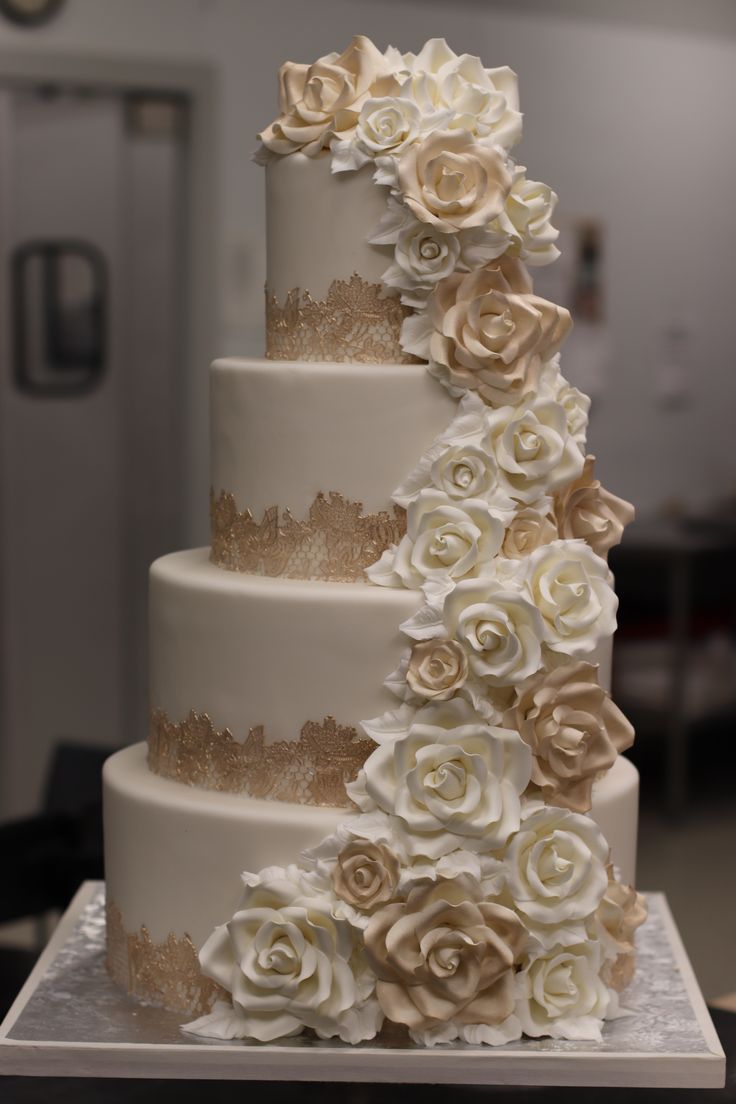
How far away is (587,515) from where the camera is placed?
81.0 inches

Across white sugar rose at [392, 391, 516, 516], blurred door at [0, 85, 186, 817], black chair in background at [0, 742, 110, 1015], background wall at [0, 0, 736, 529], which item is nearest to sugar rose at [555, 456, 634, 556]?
white sugar rose at [392, 391, 516, 516]

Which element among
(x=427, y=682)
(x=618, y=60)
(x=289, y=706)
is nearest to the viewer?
(x=427, y=682)

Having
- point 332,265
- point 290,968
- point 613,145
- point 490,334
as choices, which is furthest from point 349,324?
point 613,145

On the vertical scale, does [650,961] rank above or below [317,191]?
below

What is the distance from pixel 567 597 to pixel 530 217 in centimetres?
48

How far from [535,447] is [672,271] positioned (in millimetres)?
4322

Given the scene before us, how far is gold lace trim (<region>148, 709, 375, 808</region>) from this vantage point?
1.94 metres

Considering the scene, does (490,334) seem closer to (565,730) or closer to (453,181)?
(453,181)

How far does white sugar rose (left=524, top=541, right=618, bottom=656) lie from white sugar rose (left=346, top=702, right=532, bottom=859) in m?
0.13

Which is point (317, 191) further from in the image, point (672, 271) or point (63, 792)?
point (672, 271)

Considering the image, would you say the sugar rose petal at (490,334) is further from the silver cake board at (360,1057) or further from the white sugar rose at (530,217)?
the silver cake board at (360,1057)

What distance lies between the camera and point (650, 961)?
7.30 ft

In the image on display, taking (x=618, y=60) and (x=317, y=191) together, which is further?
(x=618, y=60)

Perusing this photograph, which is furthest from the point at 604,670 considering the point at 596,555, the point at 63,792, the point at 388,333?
the point at 63,792
